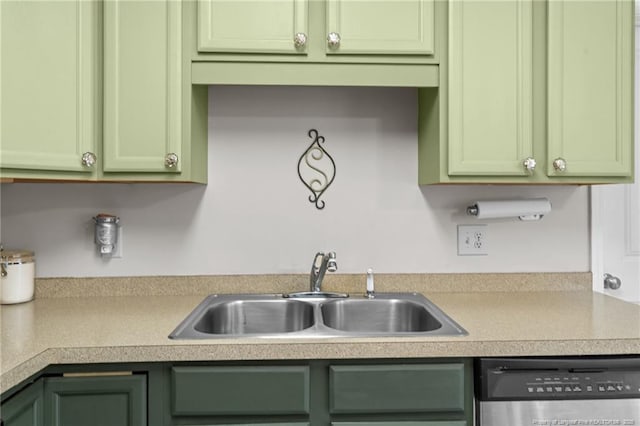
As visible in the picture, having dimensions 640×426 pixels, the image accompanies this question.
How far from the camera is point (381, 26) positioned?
150 cm

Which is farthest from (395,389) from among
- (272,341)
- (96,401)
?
(96,401)

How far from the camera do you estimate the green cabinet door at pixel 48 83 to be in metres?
1.32

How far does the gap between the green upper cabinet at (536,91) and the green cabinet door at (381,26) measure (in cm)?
9

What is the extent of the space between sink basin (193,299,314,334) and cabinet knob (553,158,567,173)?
0.98 m

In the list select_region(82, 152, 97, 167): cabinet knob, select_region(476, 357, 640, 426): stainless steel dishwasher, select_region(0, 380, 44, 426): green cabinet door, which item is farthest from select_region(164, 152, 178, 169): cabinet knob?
select_region(476, 357, 640, 426): stainless steel dishwasher

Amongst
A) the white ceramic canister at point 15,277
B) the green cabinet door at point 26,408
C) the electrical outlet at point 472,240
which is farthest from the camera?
the electrical outlet at point 472,240

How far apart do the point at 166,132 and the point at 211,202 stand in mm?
404

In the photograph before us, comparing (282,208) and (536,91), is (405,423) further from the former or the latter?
(536,91)

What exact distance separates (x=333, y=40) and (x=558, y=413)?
4.22 ft

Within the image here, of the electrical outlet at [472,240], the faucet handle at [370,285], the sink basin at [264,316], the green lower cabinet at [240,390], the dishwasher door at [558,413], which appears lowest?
the dishwasher door at [558,413]

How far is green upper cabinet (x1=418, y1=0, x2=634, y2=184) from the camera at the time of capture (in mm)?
1498

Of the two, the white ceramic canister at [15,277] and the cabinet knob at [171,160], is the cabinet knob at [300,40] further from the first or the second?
the white ceramic canister at [15,277]

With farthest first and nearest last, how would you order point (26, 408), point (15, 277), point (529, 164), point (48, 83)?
point (15, 277)
point (529, 164)
point (48, 83)
point (26, 408)

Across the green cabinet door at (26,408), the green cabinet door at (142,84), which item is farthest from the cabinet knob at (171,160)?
the green cabinet door at (26,408)
